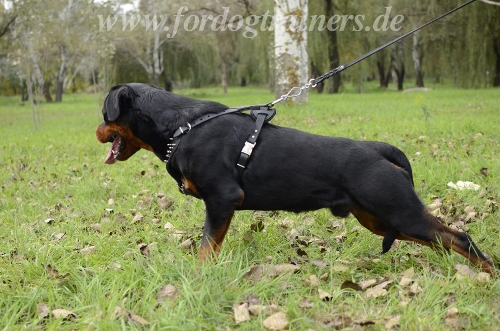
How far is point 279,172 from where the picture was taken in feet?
12.1

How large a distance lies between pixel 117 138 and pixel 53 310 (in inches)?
56.5

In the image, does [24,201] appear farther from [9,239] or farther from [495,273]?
[495,273]

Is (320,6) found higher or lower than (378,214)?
higher

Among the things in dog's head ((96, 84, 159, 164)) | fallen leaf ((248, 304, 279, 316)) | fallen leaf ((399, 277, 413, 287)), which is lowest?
fallen leaf ((399, 277, 413, 287))

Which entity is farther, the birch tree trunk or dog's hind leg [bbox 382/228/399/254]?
the birch tree trunk

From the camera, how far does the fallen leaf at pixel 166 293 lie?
10.2 ft

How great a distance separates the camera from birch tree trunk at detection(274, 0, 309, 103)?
48.1ft

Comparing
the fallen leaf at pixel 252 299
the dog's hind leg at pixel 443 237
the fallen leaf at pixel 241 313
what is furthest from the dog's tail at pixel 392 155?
the fallen leaf at pixel 241 313

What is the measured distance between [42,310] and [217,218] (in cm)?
119

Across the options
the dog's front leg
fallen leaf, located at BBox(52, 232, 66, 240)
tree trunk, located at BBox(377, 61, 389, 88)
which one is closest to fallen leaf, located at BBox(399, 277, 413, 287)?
the dog's front leg

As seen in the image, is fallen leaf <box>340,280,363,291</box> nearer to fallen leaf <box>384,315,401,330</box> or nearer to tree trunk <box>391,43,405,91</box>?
fallen leaf <box>384,315,401,330</box>

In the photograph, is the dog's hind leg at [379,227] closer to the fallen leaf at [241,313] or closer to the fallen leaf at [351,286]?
the fallen leaf at [351,286]

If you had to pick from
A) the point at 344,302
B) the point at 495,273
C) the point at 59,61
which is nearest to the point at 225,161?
the point at 344,302

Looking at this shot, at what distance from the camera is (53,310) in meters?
3.11
